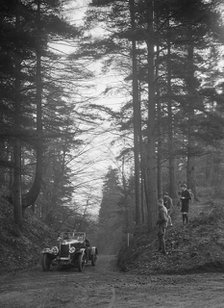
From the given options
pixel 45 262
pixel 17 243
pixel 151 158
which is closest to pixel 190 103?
pixel 151 158

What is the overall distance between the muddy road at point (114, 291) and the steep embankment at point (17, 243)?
3.70 m

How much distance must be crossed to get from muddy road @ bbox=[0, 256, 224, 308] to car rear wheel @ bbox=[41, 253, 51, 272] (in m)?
2.25

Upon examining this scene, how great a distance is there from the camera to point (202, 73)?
84.1 feet

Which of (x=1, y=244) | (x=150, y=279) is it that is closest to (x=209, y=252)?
(x=150, y=279)

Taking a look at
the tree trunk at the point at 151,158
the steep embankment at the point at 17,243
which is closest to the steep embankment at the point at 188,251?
the tree trunk at the point at 151,158

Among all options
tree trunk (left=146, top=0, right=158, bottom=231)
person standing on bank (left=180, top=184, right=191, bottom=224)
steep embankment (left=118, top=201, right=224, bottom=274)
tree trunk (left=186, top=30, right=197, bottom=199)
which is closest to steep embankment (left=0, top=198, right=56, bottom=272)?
steep embankment (left=118, top=201, right=224, bottom=274)

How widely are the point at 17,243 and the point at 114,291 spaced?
30.7ft

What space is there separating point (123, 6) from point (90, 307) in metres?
13.3

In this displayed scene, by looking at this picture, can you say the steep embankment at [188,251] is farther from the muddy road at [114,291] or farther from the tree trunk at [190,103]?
the tree trunk at [190,103]

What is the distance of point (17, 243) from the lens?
1819 cm

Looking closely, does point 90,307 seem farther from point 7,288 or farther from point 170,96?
point 170,96

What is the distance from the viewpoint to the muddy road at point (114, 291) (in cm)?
857

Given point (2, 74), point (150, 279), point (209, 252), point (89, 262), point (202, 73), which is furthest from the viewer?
point (202, 73)

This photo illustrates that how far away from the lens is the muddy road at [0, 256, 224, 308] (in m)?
8.57
